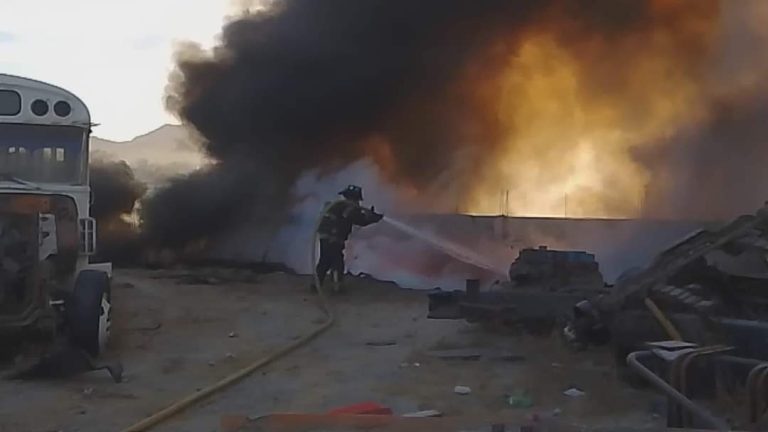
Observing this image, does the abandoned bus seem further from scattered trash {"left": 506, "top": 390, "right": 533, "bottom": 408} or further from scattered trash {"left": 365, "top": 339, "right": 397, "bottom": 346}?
scattered trash {"left": 506, "top": 390, "right": 533, "bottom": 408}

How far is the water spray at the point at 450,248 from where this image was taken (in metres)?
17.5

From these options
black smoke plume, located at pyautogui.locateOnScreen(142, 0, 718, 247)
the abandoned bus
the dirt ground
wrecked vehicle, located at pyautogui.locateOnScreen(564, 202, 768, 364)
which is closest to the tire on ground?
the abandoned bus

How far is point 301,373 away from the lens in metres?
8.59

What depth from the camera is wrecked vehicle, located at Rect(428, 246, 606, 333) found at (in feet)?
34.2

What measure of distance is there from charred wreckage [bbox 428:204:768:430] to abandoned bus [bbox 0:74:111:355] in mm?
3773


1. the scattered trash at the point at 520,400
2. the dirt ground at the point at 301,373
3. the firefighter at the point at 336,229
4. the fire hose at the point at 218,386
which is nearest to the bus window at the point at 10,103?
the dirt ground at the point at 301,373

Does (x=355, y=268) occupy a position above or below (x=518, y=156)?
below

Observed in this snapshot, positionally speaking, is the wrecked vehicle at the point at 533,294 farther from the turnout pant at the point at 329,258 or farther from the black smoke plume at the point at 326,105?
the black smoke plume at the point at 326,105

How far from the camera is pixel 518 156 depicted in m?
19.9

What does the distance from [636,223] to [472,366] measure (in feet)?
31.6

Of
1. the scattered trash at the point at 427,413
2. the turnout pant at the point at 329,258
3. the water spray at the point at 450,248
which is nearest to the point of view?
the scattered trash at the point at 427,413

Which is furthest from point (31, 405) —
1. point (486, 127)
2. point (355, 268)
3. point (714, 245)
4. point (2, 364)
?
point (486, 127)

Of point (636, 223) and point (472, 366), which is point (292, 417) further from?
point (636, 223)

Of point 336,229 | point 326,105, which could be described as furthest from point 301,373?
point 326,105
